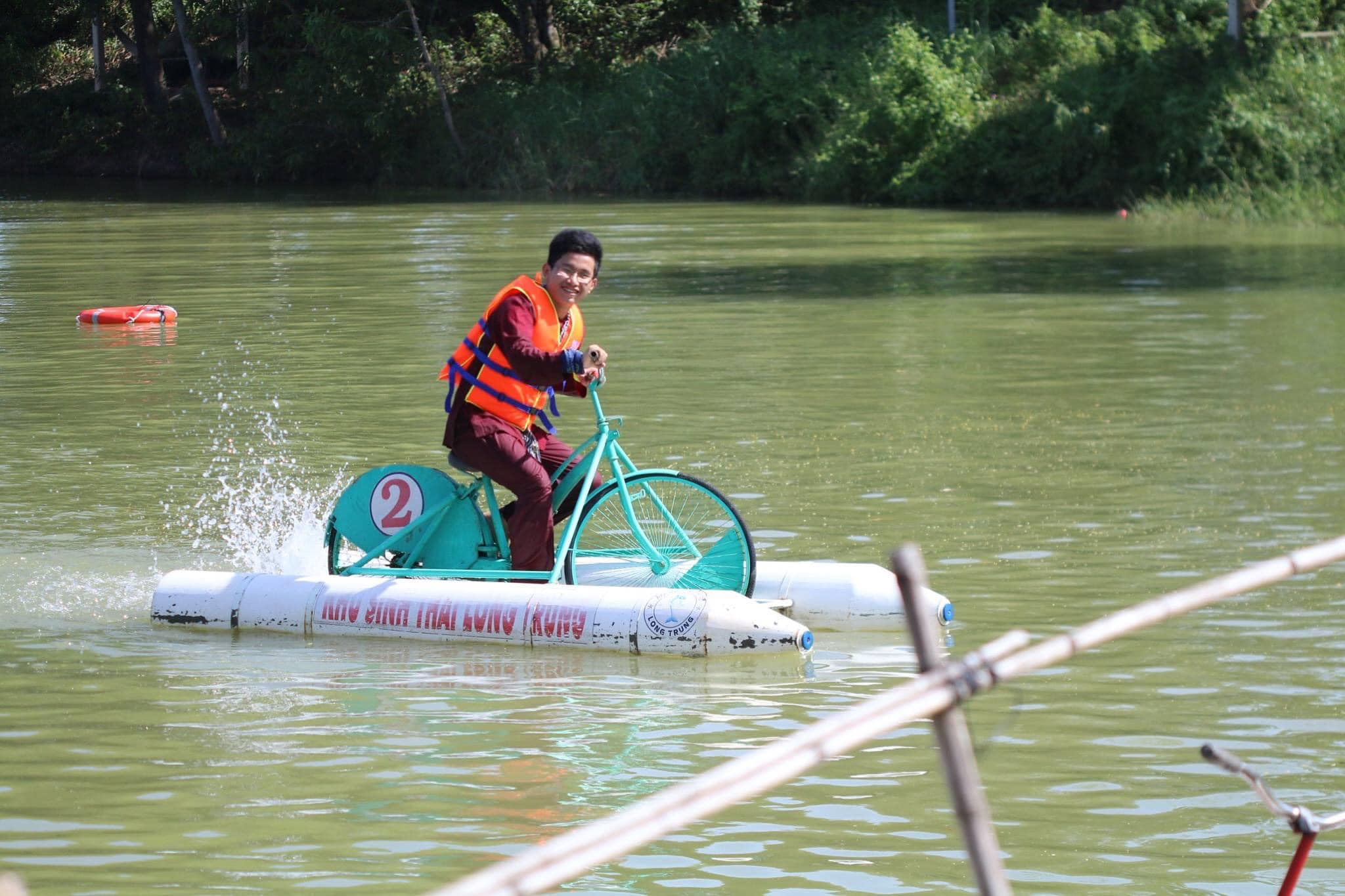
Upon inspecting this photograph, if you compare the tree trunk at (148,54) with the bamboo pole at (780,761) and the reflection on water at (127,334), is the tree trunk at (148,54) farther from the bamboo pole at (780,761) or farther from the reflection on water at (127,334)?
the bamboo pole at (780,761)

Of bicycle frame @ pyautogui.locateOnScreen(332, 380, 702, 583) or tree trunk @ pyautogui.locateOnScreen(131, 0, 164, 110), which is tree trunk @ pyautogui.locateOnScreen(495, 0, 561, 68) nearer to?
tree trunk @ pyautogui.locateOnScreen(131, 0, 164, 110)

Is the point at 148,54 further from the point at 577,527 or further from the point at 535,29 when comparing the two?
the point at 577,527

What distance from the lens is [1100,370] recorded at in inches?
652

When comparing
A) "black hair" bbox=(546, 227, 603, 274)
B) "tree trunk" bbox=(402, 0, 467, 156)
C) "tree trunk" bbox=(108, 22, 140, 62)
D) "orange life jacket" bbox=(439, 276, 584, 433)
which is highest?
"tree trunk" bbox=(108, 22, 140, 62)

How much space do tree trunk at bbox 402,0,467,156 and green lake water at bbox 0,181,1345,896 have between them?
1060 inches

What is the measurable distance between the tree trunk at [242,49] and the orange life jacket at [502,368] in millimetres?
47496

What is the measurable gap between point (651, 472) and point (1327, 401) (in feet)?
24.2

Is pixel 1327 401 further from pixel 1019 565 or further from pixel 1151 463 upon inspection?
pixel 1019 565

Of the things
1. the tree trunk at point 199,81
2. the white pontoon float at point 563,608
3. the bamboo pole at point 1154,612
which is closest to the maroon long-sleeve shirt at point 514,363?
the white pontoon float at point 563,608

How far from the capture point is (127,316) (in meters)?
21.5

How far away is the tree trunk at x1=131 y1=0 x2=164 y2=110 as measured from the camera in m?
57.5

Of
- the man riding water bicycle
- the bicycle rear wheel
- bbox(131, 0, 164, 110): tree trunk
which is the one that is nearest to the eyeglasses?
the man riding water bicycle

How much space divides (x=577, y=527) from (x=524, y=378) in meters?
0.72

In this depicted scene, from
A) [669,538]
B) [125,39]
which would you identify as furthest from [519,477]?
[125,39]
